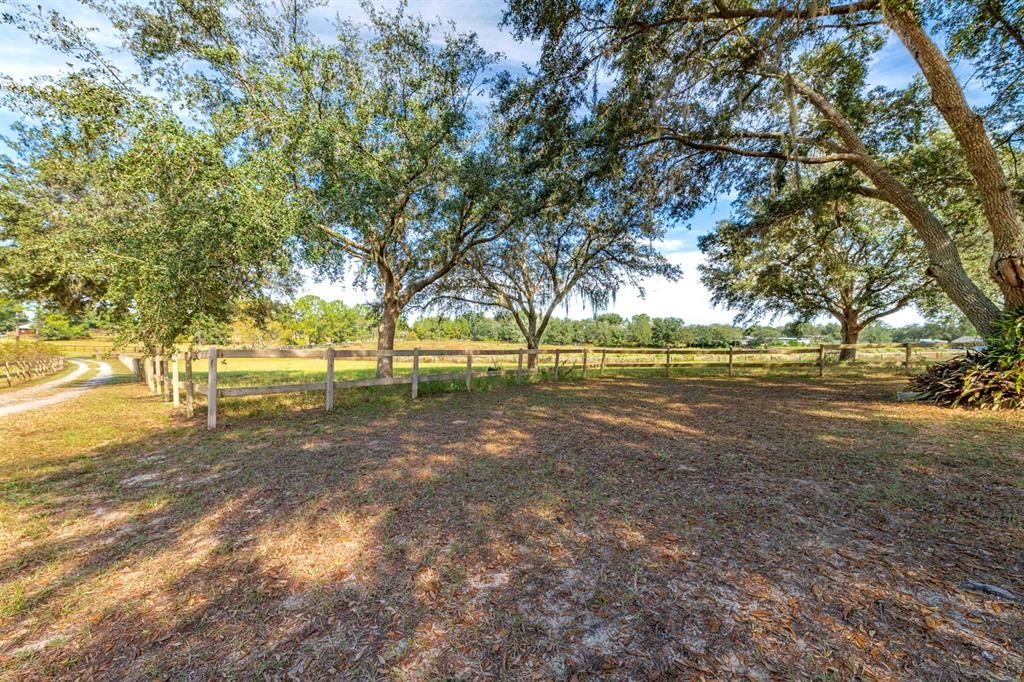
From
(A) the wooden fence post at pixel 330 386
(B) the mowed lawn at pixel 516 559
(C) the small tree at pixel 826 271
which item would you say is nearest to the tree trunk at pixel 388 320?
(A) the wooden fence post at pixel 330 386

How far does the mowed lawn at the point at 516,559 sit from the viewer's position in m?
1.82

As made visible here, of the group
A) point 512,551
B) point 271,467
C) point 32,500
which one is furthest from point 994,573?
point 32,500

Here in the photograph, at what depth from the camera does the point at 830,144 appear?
866 centimetres

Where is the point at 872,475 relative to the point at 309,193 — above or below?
below

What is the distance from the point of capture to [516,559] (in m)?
2.63

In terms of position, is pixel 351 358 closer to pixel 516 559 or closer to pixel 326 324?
pixel 516 559

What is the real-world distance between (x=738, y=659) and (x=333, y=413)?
7829mm

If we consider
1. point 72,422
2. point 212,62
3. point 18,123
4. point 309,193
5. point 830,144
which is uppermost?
point 212,62

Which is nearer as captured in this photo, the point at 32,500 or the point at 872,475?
the point at 32,500

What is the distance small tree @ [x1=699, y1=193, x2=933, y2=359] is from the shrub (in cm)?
570

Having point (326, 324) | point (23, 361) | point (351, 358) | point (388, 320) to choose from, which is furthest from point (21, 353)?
point (326, 324)

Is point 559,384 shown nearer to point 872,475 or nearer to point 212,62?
point 872,475

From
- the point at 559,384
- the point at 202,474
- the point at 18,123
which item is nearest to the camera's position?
the point at 202,474

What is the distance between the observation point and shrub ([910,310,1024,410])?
23.5 feet
